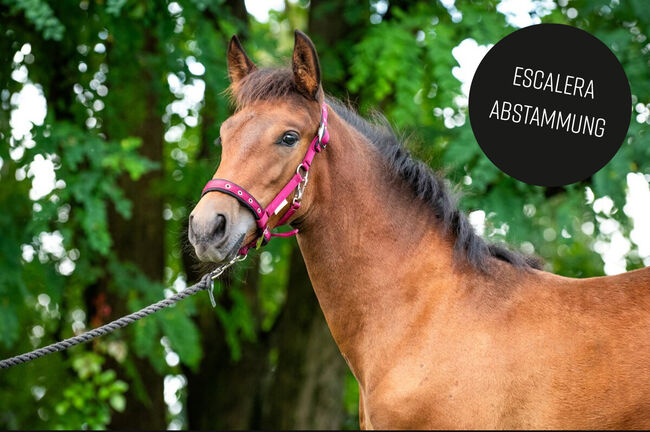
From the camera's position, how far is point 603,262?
7.43m

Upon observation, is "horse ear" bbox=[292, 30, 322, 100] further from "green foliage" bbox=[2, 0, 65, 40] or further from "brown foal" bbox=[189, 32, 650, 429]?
"green foliage" bbox=[2, 0, 65, 40]

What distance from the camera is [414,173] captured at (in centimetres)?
379

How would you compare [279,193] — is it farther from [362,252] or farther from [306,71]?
[306,71]

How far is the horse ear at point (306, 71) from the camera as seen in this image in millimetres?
3490

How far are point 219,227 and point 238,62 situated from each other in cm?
129

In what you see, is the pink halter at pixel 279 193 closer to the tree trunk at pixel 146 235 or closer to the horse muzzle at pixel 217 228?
the horse muzzle at pixel 217 228

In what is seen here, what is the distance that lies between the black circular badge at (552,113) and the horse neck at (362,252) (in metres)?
1.16

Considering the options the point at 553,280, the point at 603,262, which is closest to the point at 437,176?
the point at 553,280

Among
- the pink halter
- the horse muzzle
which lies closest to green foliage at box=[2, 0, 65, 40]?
the pink halter

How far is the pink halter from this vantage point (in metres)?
3.21

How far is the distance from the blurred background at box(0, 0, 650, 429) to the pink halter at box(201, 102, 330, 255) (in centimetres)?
75

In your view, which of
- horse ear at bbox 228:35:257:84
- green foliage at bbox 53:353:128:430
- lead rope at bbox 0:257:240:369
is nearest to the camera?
lead rope at bbox 0:257:240:369

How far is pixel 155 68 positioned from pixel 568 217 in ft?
15.7

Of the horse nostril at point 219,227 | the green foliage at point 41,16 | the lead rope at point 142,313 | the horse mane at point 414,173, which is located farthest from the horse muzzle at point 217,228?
the green foliage at point 41,16
